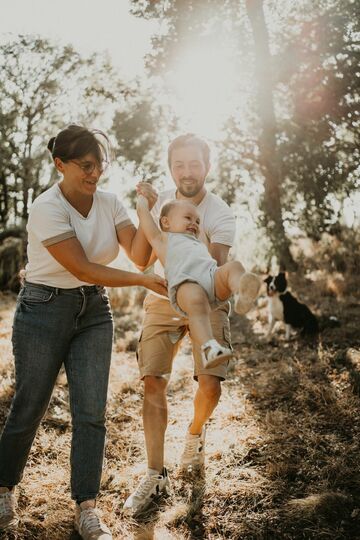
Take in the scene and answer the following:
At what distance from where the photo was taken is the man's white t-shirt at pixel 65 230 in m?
2.95

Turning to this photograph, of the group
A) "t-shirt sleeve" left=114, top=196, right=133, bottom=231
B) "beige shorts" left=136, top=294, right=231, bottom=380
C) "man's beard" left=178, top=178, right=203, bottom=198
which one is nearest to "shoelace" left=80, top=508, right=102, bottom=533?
"beige shorts" left=136, top=294, right=231, bottom=380

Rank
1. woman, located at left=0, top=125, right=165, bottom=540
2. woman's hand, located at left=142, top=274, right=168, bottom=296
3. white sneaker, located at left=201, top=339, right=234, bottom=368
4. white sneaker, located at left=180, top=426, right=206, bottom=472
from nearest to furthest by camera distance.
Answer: white sneaker, located at left=201, top=339, right=234, bottom=368 < woman, located at left=0, top=125, right=165, bottom=540 < woman's hand, located at left=142, top=274, right=168, bottom=296 < white sneaker, located at left=180, top=426, right=206, bottom=472

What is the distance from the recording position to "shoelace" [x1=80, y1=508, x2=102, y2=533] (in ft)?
9.50

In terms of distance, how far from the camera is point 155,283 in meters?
3.09

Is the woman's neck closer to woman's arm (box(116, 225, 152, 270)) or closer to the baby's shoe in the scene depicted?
woman's arm (box(116, 225, 152, 270))

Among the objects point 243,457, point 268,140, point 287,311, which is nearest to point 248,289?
point 243,457

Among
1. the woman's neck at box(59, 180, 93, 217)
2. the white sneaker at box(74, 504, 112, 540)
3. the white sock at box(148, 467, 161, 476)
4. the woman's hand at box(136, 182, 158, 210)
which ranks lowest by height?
the white sneaker at box(74, 504, 112, 540)

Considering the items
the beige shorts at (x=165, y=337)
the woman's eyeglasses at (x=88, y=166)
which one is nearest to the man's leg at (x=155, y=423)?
the beige shorts at (x=165, y=337)

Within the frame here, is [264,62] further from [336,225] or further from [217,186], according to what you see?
[336,225]

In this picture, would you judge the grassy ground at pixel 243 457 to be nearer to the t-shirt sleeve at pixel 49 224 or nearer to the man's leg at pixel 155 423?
the man's leg at pixel 155 423

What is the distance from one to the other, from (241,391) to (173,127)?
8.84 m

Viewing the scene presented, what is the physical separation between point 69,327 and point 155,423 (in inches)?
37.5

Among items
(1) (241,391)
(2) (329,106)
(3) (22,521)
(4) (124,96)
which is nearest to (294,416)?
(1) (241,391)

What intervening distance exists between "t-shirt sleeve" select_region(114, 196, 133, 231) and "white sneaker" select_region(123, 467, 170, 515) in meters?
1.69
